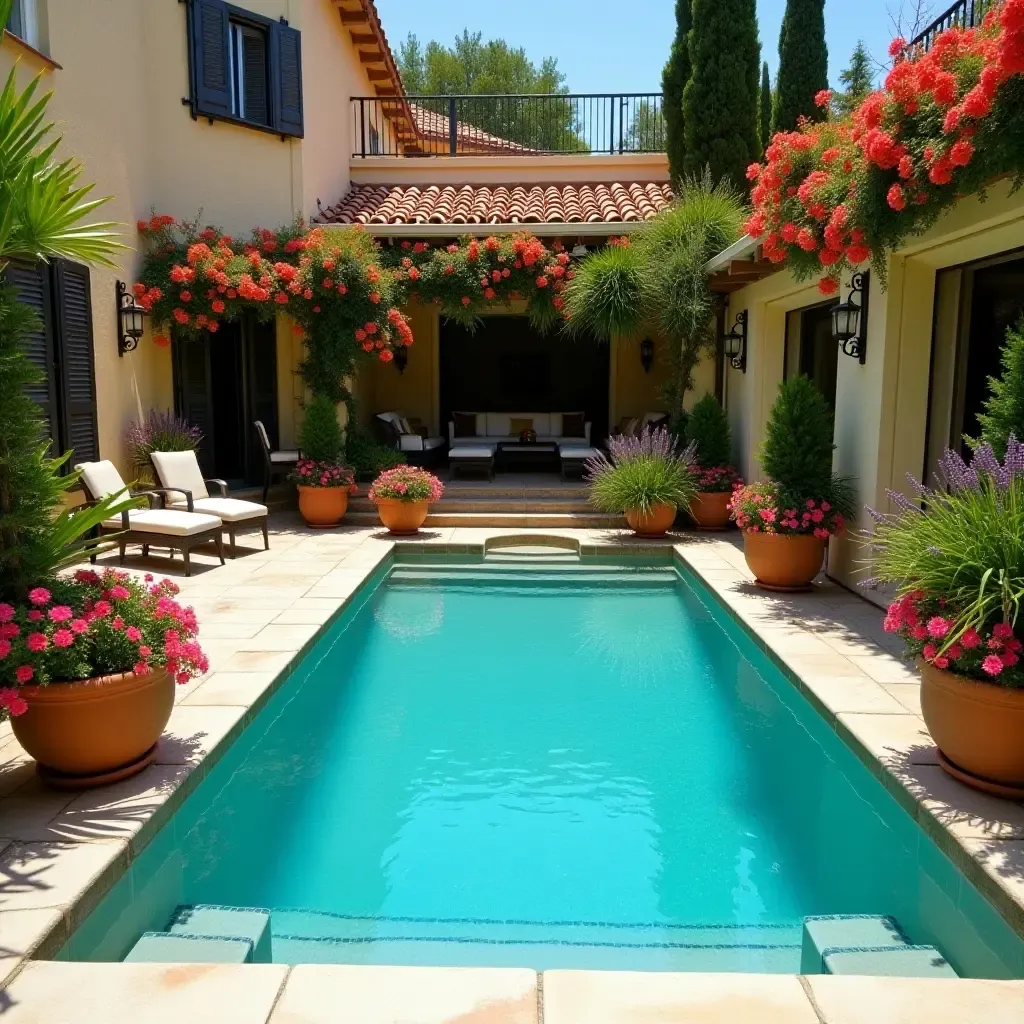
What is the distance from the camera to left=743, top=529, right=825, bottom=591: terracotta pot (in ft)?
22.7

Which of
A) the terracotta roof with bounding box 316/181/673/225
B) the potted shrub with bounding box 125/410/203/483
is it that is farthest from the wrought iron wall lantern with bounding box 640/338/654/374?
the potted shrub with bounding box 125/410/203/483

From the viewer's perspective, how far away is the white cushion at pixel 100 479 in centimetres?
750

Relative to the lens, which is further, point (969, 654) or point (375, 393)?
point (375, 393)

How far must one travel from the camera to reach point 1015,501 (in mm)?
3432

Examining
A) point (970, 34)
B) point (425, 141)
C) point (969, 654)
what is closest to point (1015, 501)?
point (969, 654)

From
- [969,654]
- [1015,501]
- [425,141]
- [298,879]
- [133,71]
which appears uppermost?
[425,141]

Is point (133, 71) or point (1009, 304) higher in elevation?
point (133, 71)

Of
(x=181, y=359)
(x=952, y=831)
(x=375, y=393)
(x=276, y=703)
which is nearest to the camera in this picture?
(x=952, y=831)

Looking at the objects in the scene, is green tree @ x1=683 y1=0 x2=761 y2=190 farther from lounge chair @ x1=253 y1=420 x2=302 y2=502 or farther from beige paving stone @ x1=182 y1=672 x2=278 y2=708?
beige paving stone @ x1=182 y1=672 x2=278 y2=708

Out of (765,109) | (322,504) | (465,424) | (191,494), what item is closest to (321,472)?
(322,504)

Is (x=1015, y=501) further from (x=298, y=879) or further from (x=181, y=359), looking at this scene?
(x=181, y=359)

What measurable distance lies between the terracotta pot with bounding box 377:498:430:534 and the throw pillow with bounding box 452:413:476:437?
200 inches

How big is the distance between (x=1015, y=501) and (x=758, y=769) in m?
1.69

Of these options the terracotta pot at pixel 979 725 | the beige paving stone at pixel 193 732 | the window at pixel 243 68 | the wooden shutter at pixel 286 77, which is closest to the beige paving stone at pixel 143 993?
the beige paving stone at pixel 193 732
